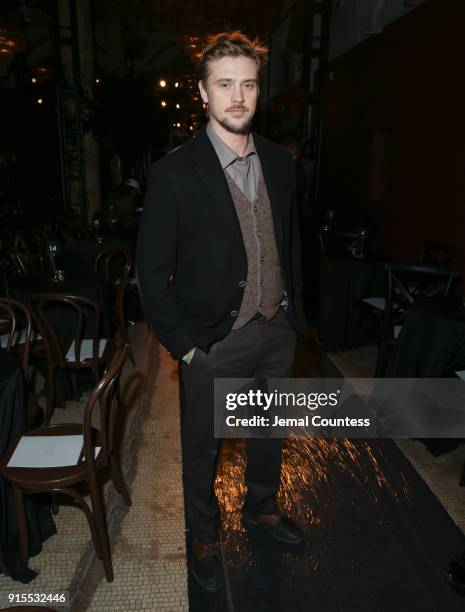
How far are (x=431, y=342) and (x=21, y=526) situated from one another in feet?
7.01

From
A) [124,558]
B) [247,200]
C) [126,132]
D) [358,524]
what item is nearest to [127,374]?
[124,558]

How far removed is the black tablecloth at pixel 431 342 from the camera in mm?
2570

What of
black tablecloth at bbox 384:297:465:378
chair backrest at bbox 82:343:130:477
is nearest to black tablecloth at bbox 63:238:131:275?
black tablecloth at bbox 384:297:465:378

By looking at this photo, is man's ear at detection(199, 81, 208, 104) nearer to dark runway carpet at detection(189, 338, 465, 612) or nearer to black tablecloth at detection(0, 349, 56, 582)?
black tablecloth at detection(0, 349, 56, 582)

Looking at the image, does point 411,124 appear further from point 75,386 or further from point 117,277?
point 75,386

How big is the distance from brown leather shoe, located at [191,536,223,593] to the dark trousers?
0.04m

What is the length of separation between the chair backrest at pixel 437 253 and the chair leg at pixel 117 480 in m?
2.74

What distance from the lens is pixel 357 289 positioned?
13.3ft

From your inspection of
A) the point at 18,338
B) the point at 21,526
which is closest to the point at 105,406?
the point at 21,526

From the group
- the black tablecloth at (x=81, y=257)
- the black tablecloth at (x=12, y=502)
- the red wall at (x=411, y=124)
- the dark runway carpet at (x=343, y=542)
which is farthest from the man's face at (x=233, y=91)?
the red wall at (x=411, y=124)

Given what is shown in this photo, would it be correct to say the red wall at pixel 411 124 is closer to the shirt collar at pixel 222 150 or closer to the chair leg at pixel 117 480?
the shirt collar at pixel 222 150

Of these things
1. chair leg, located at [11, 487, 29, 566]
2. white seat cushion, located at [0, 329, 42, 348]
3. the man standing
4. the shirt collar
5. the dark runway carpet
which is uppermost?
the shirt collar

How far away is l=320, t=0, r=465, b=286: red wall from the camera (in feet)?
14.0

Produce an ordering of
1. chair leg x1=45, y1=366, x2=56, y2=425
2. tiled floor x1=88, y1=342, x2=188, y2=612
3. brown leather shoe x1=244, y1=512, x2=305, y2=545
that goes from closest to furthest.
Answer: tiled floor x1=88, y1=342, x2=188, y2=612, brown leather shoe x1=244, y1=512, x2=305, y2=545, chair leg x1=45, y1=366, x2=56, y2=425
